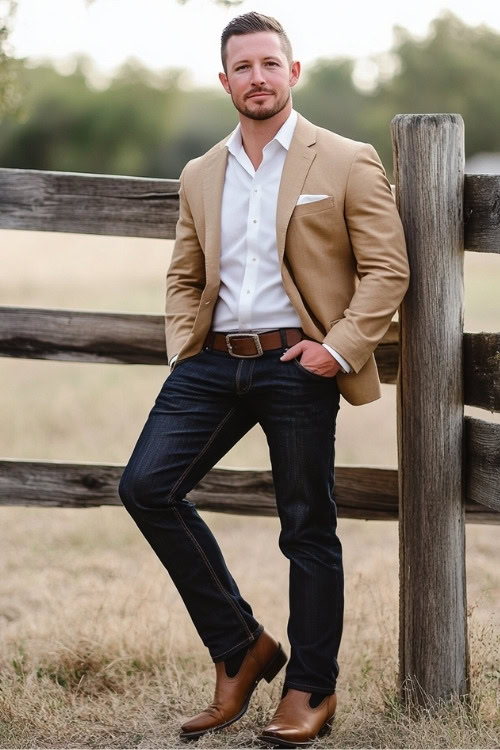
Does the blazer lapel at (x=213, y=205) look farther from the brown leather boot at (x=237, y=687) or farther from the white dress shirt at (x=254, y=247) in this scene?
the brown leather boot at (x=237, y=687)

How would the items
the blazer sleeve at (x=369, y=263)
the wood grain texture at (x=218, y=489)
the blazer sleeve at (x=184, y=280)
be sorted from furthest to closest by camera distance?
the wood grain texture at (x=218, y=489)
the blazer sleeve at (x=184, y=280)
the blazer sleeve at (x=369, y=263)

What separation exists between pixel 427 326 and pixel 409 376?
0.18 meters

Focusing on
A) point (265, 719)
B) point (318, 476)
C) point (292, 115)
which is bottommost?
point (265, 719)

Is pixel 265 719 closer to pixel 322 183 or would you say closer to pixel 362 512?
pixel 362 512

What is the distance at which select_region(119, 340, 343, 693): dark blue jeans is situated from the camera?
3168mm

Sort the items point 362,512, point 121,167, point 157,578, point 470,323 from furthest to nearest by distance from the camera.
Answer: point 121,167 < point 470,323 < point 157,578 < point 362,512

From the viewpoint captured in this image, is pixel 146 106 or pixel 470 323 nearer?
pixel 470 323

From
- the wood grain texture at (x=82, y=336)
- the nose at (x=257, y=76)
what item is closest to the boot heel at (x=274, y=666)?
the wood grain texture at (x=82, y=336)

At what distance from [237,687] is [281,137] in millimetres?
1787

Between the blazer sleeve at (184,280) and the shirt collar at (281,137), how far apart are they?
0.22m

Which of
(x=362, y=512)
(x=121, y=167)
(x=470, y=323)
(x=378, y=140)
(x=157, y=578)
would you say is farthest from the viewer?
(x=378, y=140)

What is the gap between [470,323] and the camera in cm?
1291

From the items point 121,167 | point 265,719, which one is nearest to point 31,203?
point 265,719

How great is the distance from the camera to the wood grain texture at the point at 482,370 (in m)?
3.10
